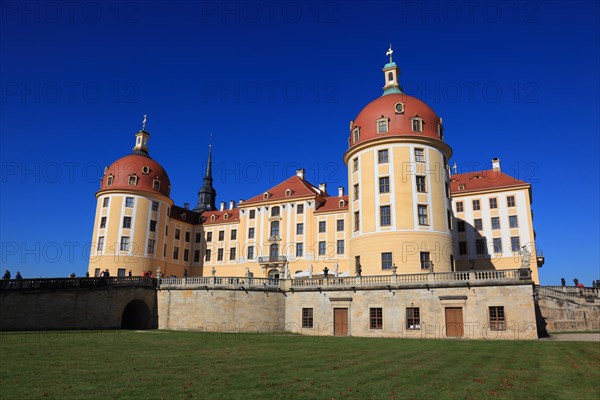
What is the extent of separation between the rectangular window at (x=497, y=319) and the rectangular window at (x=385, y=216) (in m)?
10.6

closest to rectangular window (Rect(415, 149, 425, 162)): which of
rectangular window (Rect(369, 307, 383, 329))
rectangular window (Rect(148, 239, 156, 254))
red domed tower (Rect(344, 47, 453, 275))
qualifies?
red domed tower (Rect(344, 47, 453, 275))

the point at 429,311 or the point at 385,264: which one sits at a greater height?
the point at 385,264

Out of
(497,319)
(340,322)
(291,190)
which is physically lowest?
(340,322)

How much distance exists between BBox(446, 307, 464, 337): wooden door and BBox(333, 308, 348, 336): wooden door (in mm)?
6923

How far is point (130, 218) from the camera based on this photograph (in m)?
51.6

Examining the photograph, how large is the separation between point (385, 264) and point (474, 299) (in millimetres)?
7978

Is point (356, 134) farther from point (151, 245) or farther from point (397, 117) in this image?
point (151, 245)

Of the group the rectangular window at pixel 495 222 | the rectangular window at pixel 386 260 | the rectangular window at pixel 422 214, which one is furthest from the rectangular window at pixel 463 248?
the rectangular window at pixel 386 260

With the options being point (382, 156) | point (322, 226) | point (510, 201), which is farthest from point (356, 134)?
point (510, 201)

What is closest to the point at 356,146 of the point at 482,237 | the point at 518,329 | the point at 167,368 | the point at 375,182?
the point at 375,182

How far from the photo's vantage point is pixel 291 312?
33.6m

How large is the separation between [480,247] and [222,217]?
113 feet

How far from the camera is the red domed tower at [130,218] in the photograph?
49969 mm

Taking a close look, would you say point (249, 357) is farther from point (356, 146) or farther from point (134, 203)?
point (134, 203)
